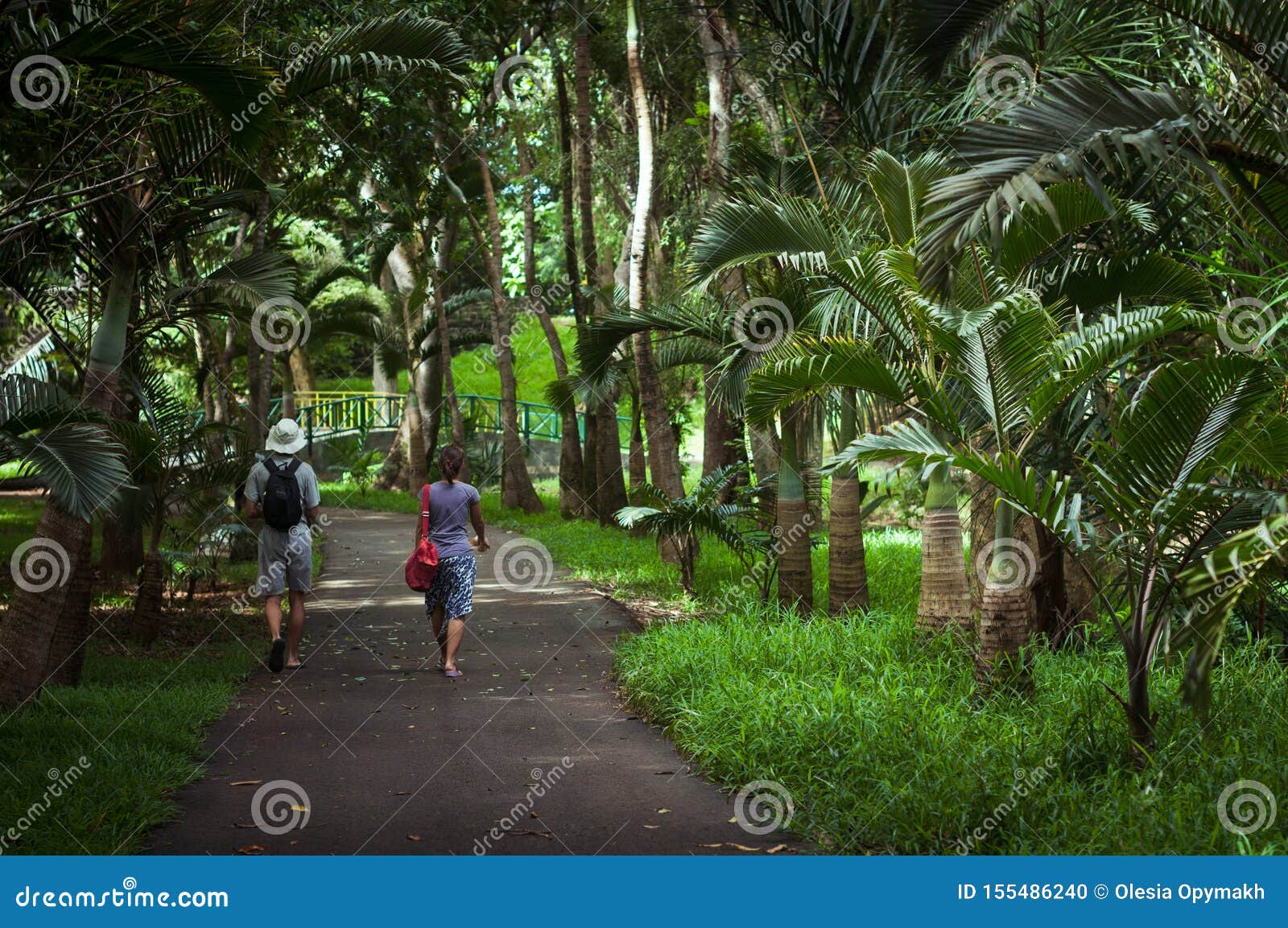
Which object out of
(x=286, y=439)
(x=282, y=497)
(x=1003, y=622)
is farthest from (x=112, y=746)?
(x=1003, y=622)

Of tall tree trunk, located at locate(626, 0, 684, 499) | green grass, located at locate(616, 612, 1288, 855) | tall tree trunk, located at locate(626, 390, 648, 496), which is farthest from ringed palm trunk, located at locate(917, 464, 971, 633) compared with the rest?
tall tree trunk, located at locate(626, 390, 648, 496)

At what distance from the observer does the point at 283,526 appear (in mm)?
8062

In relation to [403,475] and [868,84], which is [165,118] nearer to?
[868,84]

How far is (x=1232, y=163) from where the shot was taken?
210 inches

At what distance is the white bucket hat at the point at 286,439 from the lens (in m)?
8.19

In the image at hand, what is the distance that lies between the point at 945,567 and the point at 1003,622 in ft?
4.48

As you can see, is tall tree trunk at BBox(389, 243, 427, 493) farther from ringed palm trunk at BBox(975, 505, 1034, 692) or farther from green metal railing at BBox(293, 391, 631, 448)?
ringed palm trunk at BBox(975, 505, 1034, 692)

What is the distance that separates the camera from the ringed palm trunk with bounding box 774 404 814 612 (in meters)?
9.32

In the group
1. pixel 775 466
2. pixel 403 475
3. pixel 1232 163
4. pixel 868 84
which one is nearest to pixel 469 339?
pixel 403 475

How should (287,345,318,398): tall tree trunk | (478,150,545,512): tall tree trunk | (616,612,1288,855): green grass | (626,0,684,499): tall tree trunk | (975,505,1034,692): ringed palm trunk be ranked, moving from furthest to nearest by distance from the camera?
(287,345,318,398): tall tree trunk
(478,150,545,512): tall tree trunk
(626,0,684,499): tall tree trunk
(975,505,1034,692): ringed palm trunk
(616,612,1288,855): green grass

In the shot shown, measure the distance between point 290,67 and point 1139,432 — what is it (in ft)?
18.0

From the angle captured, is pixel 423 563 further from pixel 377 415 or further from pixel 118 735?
pixel 377 415

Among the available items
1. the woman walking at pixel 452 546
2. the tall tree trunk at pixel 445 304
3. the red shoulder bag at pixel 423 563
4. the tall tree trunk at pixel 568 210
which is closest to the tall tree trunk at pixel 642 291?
the tall tree trunk at pixel 568 210

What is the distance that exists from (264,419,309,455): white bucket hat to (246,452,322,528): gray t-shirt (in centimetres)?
6
